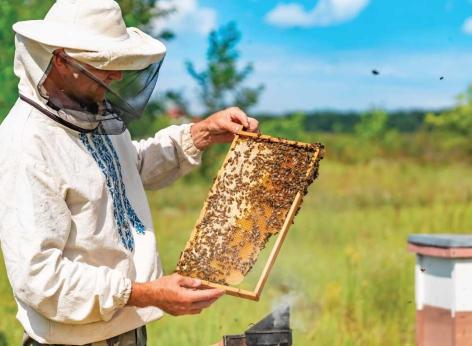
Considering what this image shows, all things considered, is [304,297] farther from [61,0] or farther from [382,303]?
[61,0]

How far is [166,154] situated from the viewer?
3600 mm

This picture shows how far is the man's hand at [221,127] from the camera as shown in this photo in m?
3.44

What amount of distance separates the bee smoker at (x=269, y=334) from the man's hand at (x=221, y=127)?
78 centimetres

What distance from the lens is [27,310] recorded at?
9.59 ft

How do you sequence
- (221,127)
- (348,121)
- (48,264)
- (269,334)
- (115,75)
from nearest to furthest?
(48,264)
(115,75)
(269,334)
(221,127)
(348,121)

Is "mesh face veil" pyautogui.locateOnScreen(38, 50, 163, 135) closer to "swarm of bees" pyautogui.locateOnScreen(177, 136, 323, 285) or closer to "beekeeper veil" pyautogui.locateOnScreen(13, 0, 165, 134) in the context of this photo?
"beekeeper veil" pyautogui.locateOnScreen(13, 0, 165, 134)

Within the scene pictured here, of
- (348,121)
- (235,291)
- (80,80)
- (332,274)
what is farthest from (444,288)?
(348,121)

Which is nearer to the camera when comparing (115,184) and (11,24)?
(115,184)

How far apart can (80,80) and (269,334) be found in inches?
48.8

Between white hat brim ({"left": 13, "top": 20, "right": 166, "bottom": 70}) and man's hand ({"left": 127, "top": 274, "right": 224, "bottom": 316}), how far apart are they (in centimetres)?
76

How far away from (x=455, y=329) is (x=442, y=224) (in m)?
4.37

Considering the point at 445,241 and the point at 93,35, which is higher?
the point at 93,35

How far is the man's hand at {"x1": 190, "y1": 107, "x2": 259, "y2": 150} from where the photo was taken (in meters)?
3.44

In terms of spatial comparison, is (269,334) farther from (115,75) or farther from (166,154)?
(115,75)
